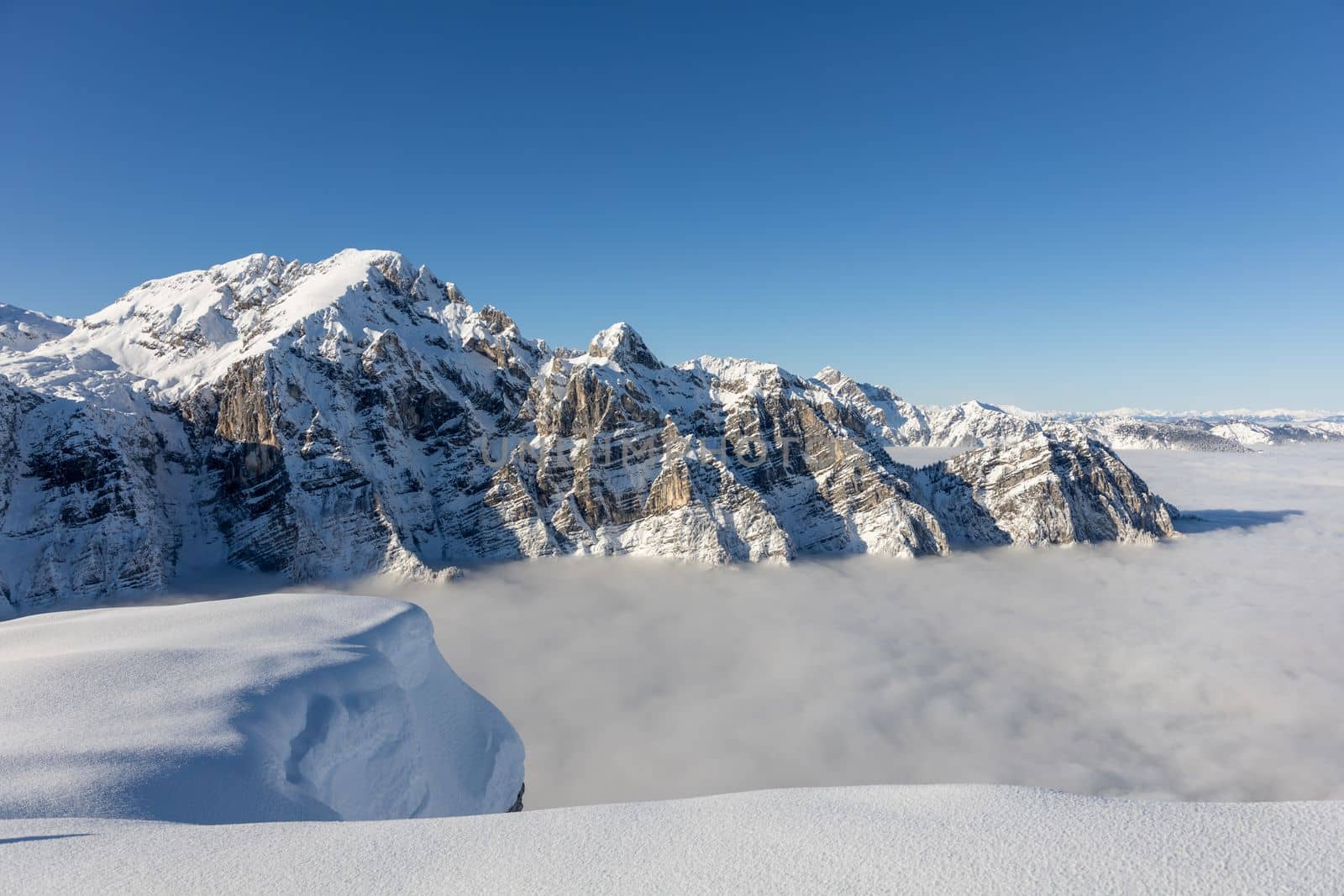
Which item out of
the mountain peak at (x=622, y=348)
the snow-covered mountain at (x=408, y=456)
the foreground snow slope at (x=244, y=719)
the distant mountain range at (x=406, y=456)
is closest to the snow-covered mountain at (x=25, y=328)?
the distant mountain range at (x=406, y=456)

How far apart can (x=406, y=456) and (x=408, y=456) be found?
73cm

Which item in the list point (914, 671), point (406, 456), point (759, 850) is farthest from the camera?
point (406, 456)

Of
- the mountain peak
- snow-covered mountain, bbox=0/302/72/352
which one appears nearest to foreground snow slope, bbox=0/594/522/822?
the mountain peak

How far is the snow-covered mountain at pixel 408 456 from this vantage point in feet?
326

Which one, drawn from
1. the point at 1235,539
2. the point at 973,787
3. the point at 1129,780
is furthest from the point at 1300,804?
the point at 1235,539

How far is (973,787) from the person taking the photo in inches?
464

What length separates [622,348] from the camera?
148 metres

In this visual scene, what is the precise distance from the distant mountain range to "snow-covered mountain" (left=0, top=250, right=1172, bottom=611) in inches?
18.9

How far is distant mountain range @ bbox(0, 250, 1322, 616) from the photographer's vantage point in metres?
99.4

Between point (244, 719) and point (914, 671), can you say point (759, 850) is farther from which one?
point (914, 671)

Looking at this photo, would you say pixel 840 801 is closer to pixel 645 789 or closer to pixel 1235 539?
pixel 645 789

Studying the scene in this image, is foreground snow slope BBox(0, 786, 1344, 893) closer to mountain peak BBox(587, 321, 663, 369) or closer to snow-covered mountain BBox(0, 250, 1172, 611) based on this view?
snow-covered mountain BBox(0, 250, 1172, 611)

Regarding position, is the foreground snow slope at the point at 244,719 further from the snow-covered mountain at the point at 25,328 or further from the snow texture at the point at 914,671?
the snow-covered mountain at the point at 25,328

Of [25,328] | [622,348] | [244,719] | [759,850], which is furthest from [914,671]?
[25,328]
